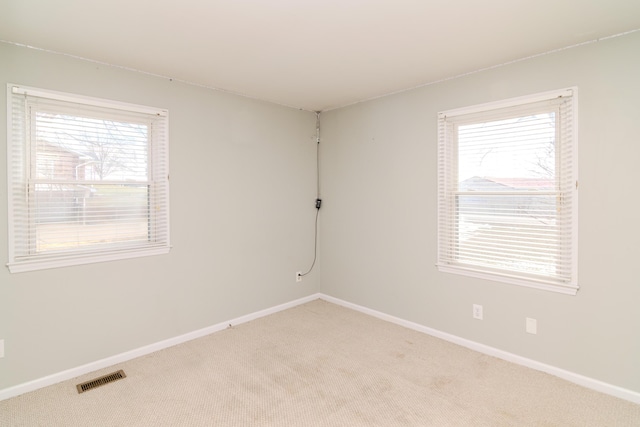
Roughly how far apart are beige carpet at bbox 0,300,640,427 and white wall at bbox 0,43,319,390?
30cm

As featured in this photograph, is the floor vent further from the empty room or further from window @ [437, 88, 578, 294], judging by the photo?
window @ [437, 88, 578, 294]

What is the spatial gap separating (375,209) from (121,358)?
106 inches

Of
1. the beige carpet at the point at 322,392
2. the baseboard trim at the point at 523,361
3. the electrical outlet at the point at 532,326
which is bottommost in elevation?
the beige carpet at the point at 322,392

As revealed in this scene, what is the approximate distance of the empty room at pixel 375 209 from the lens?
210 cm

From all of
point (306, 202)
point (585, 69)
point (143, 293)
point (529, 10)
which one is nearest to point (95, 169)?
point (143, 293)

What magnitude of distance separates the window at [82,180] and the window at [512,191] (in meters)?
2.57

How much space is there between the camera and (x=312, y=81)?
10.1 feet

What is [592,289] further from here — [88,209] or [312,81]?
[88,209]

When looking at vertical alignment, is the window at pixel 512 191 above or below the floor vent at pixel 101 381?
above

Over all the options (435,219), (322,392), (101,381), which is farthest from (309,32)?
(101,381)

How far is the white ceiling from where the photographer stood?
1.88m

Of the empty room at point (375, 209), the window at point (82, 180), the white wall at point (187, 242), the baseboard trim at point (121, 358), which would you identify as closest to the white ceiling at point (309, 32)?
the empty room at point (375, 209)

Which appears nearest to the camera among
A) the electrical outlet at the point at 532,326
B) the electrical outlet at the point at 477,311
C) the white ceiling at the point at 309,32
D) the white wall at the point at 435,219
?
the white ceiling at the point at 309,32

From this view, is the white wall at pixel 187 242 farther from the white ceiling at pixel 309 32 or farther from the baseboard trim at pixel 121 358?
the white ceiling at pixel 309 32
